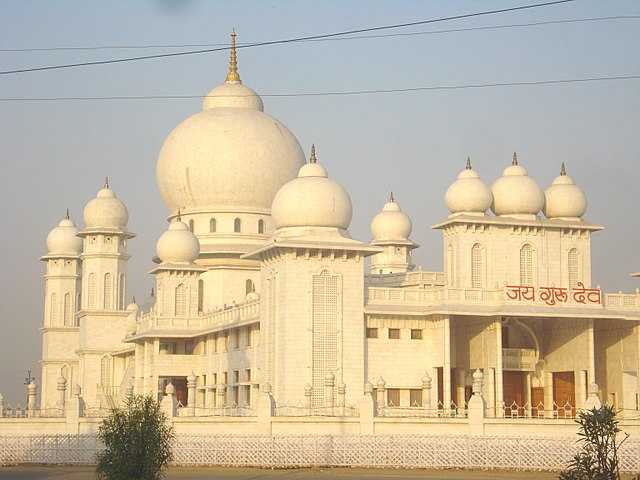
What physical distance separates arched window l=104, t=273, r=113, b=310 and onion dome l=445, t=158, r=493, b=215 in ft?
68.2

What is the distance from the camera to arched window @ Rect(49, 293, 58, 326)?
232 feet

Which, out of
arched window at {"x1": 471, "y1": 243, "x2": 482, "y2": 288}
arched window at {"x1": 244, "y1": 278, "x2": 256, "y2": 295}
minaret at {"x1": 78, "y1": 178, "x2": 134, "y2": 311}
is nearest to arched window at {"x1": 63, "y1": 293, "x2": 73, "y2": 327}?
minaret at {"x1": 78, "y1": 178, "x2": 134, "y2": 311}

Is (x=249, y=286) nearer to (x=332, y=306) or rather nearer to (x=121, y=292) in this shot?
(x=121, y=292)

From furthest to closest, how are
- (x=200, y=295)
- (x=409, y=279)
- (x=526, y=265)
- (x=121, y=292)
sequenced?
1. (x=121, y=292)
2. (x=200, y=295)
3. (x=409, y=279)
4. (x=526, y=265)

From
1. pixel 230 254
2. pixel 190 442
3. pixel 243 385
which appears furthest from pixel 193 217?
pixel 190 442

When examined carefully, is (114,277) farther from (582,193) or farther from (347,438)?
(347,438)

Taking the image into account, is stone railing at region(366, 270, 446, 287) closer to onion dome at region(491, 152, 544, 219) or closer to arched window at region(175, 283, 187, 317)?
onion dome at region(491, 152, 544, 219)

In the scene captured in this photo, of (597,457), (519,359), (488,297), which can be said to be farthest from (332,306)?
(597,457)

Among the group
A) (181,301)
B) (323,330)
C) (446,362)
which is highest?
(181,301)

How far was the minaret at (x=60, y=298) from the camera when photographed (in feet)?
229

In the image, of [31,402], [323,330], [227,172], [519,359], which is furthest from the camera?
[227,172]

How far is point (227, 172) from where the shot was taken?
61406mm

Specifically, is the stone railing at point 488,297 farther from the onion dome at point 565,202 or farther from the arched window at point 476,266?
the onion dome at point 565,202

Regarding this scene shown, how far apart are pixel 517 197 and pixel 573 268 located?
12.3 ft
